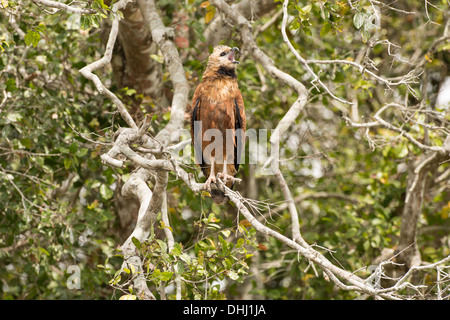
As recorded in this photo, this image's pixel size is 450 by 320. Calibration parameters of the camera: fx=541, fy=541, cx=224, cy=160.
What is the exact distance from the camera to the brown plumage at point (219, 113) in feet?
15.3

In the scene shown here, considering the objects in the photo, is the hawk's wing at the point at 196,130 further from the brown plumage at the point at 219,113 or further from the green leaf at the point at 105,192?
the green leaf at the point at 105,192

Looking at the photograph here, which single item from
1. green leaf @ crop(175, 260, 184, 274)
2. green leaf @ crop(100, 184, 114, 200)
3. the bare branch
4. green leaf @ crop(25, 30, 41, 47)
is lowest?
green leaf @ crop(175, 260, 184, 274)

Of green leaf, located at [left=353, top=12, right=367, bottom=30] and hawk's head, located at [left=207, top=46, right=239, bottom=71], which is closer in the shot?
green leaf, located at [left=353, top=12, right=367, bottom=30]

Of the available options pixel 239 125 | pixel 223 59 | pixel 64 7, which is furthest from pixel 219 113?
pixel 64 7

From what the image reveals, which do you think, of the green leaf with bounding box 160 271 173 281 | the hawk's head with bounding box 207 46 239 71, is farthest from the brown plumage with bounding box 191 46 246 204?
the green leaf with bounding box 160 271 173 281

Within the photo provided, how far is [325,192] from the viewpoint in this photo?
7102mm

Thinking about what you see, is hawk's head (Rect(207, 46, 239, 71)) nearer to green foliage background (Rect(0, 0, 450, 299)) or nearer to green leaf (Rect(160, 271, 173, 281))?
green foliage background (Rect(0, 0, 450, 299))

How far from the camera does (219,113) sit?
15.2 feet

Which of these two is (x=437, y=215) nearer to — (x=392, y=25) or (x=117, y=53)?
(x=392, y=25)

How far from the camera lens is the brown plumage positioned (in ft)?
15.3

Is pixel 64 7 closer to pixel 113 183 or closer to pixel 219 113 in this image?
pixel 219 113

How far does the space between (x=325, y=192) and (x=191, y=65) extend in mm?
2608

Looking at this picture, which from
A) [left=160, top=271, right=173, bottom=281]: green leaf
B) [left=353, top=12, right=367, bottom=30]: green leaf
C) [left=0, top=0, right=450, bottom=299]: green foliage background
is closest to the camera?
[left=160, top=271, right=173, bottom=281]: green leaf
